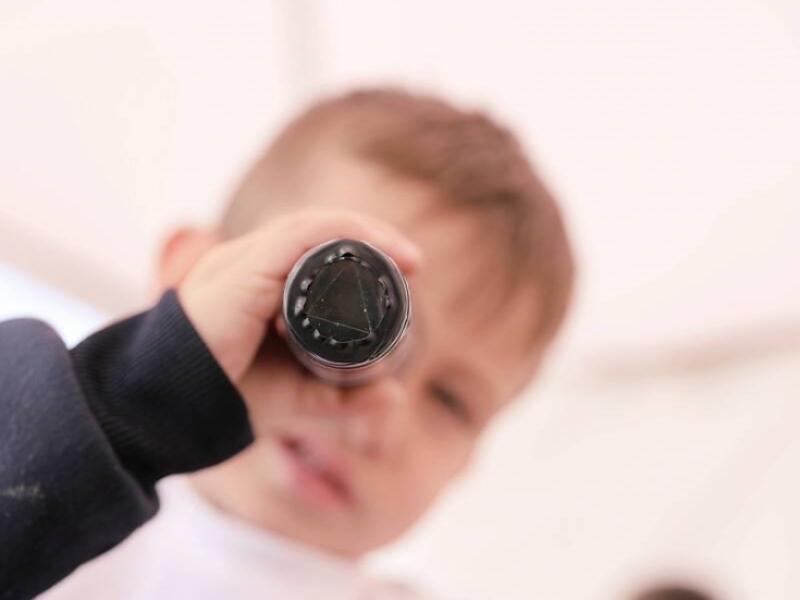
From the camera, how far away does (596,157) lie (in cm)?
57

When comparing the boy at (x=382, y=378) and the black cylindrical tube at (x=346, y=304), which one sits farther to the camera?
the boy at (x=382, y=378)

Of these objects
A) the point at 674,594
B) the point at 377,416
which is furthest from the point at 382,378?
the point at 674,594

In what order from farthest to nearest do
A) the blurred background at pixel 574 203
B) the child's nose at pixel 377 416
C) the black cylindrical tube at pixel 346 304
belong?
the blurred background at pixel 574 203
the child's nose at pixel 377 416
the black cylindrical tube at pixel 346 304

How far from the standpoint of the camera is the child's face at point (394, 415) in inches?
13.7

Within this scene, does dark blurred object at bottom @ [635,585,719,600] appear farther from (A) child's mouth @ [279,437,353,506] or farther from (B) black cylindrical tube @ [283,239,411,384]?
(B) black cylindrical tube @ [283,239,411,384]

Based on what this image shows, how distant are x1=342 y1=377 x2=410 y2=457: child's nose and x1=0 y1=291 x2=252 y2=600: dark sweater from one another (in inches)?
2.7

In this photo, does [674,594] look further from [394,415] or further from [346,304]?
[346,304]

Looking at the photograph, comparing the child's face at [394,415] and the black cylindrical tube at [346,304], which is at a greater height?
the black cylindrical tube at [346,304]

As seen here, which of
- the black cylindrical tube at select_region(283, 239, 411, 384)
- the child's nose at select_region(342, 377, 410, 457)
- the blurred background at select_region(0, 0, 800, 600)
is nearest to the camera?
the black cylindrical tube at select_region(283, 239, 411, 384)

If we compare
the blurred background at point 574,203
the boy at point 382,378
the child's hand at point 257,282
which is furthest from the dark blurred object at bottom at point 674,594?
the child's hand at point 257,282

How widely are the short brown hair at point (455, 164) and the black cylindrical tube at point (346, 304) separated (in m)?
0.15

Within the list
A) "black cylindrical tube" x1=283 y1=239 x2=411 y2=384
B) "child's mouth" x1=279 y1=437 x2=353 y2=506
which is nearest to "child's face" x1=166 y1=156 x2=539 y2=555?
"child's mouth" x1=279 y1=437 x2=353 y2=506

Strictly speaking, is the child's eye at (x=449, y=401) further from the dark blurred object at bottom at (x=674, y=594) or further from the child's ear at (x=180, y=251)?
the dark blurred object at bottom at (x=674, y=594)

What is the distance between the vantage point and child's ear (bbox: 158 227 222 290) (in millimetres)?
349
